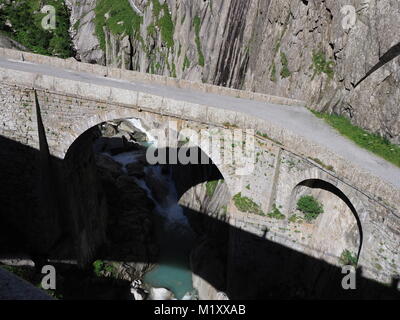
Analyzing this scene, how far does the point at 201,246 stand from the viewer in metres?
20.9

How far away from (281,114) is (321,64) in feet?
11.1

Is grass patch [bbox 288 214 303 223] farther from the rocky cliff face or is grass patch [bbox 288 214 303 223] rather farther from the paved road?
the rocky cliff face

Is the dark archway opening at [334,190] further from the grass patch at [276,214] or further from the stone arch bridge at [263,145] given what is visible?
the grass patch at [276,214]

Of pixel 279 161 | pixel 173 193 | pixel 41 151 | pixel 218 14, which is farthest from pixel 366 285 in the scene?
pixel 218 14

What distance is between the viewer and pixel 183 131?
14477 mm

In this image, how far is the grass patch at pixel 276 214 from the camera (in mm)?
14015

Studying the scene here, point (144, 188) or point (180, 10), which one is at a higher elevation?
point (180, 10)

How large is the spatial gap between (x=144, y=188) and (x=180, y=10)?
17.7 meters

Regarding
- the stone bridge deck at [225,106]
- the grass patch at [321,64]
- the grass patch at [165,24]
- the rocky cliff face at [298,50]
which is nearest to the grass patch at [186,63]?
the rocky cliff face at [298,50]

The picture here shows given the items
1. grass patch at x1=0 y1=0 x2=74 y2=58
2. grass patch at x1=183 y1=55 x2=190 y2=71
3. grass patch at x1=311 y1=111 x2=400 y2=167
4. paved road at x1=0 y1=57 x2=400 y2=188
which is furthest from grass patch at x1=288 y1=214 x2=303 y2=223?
grass patch at x1=0 y1=0 x2=74 y2=58

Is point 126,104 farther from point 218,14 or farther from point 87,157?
point 218,14

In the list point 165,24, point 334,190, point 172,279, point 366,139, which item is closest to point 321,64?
point 366,139

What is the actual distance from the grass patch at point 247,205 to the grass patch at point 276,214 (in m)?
0.40

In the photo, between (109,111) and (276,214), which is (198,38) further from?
(276,214)
